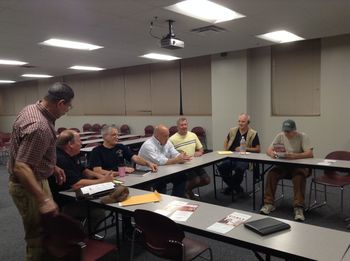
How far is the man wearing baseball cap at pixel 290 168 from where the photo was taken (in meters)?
3.68

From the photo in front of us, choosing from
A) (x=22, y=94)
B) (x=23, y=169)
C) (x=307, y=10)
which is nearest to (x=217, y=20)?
(x=307, y=10)

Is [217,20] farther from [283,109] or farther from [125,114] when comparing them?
[125,114]

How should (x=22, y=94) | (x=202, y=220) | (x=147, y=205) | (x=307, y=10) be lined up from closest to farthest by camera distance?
(x=202, y=220) → (x=147, y=205) → (x=307, y=10) → (x=22, y=94)

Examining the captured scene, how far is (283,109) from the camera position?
6.72m

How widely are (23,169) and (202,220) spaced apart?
1.14 metres

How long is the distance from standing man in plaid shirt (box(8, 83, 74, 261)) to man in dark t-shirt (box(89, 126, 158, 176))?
1198mm

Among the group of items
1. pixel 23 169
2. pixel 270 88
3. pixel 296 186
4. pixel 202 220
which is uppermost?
pixel 270 88

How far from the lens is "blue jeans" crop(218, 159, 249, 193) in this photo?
4387 mm

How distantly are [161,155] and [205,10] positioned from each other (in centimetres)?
199

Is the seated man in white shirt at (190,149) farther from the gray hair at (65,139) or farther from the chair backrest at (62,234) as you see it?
the chair backrest at (62,234)

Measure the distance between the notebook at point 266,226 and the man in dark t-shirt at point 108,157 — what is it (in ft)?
5.56

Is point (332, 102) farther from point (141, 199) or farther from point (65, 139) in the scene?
point (65, 139)

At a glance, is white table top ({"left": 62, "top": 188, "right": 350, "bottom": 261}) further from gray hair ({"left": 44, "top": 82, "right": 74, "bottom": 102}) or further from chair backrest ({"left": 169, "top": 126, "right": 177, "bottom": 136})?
chair backrest ({"left": 169, "top": 126, "right": 177, "bottom": 136})

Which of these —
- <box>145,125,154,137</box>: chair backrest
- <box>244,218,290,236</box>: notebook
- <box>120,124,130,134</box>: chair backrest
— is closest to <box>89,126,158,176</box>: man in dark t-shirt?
<box>244,218,290,236</box>: notebook
